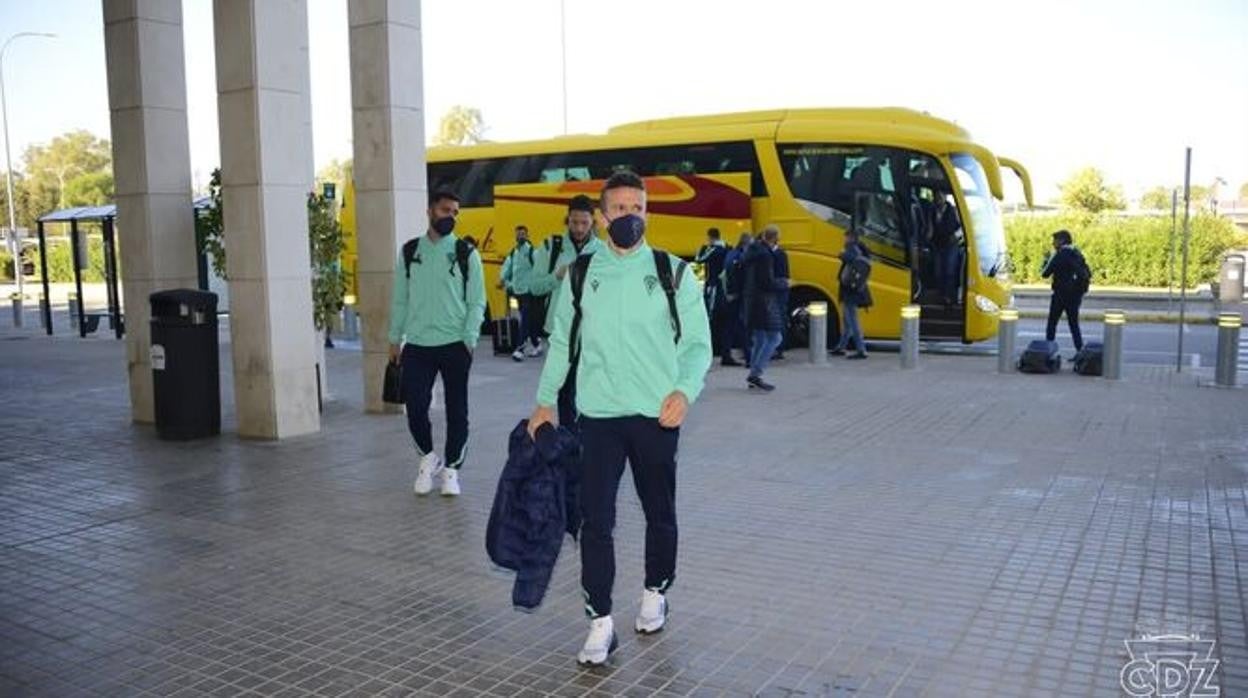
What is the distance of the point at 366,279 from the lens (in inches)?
417

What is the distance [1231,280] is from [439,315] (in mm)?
25818

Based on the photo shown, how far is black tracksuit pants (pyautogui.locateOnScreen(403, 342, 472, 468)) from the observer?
6.80 meters

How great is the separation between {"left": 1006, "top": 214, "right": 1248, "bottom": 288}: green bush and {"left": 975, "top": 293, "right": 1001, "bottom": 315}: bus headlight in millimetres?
21161

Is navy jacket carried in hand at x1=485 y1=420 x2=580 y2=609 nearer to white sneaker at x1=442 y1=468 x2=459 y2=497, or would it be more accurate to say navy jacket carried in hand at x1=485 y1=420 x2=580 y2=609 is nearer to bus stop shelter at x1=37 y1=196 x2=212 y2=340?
white sneaker at x1=442 y1=468 x2=459 y2=497

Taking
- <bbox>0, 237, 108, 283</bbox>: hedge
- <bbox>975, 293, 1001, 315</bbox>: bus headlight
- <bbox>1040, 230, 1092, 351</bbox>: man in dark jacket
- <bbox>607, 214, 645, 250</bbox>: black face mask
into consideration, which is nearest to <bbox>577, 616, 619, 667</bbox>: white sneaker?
<bbox>607, 214, 645, 250</bbox>: black face mask

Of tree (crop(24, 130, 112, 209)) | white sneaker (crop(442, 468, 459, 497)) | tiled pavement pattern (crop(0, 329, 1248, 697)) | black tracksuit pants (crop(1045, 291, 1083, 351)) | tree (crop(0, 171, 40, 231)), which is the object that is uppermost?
tree (crop(24, 130, 112, 209))

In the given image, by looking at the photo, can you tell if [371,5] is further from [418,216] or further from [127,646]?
[127,646]

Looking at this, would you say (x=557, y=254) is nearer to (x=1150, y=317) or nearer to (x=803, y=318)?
(x=803, y=318)

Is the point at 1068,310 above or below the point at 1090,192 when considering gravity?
below

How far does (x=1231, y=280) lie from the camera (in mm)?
26516

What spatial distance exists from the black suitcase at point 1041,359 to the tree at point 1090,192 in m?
44.2

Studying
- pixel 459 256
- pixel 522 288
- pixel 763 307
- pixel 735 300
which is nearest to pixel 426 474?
pixel 459 256

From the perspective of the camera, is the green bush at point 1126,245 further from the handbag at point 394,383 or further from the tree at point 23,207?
the tree at point 23,207

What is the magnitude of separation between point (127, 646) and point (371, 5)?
24.5 ft
